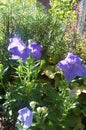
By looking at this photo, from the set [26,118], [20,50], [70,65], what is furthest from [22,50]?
[26,118]

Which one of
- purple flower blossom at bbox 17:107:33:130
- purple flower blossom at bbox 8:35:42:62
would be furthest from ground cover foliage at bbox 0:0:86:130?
purple flower blossom at bbox 17:107:33:130

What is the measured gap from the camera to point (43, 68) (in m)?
3.91

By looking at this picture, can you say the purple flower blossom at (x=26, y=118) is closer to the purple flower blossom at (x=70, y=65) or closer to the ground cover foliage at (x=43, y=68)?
the ground cover foliage at (x=43, y=68)

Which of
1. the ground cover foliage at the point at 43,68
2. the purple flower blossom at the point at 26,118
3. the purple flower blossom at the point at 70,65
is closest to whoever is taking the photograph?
the purple flower blossom at the point at 26,118

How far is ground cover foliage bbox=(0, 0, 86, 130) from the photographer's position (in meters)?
3.18

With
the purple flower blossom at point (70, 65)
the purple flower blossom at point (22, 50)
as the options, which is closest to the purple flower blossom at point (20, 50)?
the purple flower blossom at point (22, 50)

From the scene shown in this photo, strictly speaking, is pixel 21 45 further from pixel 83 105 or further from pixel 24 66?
pixel 83 105

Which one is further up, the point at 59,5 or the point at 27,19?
the point at 59,5

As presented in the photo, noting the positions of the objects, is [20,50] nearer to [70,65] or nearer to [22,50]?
[22,50]

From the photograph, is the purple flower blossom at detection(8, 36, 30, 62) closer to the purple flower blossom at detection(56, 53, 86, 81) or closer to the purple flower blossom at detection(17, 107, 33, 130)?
the purple flower blossom at detection(56, 53, 86, 81)

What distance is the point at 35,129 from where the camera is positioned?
295cm

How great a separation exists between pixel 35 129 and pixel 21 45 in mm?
743

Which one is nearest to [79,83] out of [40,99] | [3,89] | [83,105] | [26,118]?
[83,105]

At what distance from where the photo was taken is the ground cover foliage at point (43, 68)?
3178 mm
